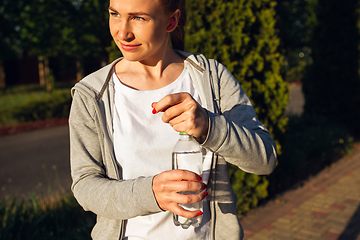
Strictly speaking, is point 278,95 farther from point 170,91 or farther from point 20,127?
point 20,127

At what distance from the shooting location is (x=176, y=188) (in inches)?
43.3

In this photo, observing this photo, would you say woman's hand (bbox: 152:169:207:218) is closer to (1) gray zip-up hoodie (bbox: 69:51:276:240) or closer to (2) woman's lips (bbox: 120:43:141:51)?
(1) gray zip-up hoodie (bbox: 69:51:276:240)

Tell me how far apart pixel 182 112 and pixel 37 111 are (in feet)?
39.9

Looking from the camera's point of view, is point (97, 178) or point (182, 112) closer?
point (182, 112)

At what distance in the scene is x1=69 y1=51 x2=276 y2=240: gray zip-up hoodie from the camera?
47.6 inches

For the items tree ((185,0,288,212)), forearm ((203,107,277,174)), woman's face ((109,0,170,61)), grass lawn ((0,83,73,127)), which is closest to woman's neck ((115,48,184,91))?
woman's face ((109,0,170,61))

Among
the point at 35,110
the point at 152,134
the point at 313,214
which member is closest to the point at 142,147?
the point at 152,134

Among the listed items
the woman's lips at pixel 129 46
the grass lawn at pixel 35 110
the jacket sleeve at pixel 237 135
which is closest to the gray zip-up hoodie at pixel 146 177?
the jacket sleeve at pixel 237 135

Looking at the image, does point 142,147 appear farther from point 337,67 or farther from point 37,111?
point 37,111

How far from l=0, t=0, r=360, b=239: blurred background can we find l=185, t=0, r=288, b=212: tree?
1 centimetres

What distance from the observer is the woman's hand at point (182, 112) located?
1064 millimetres

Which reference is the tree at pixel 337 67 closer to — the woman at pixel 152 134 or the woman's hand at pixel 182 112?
the woman at pixel 152 134

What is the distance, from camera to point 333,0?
8.26m

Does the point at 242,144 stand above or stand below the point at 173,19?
below
